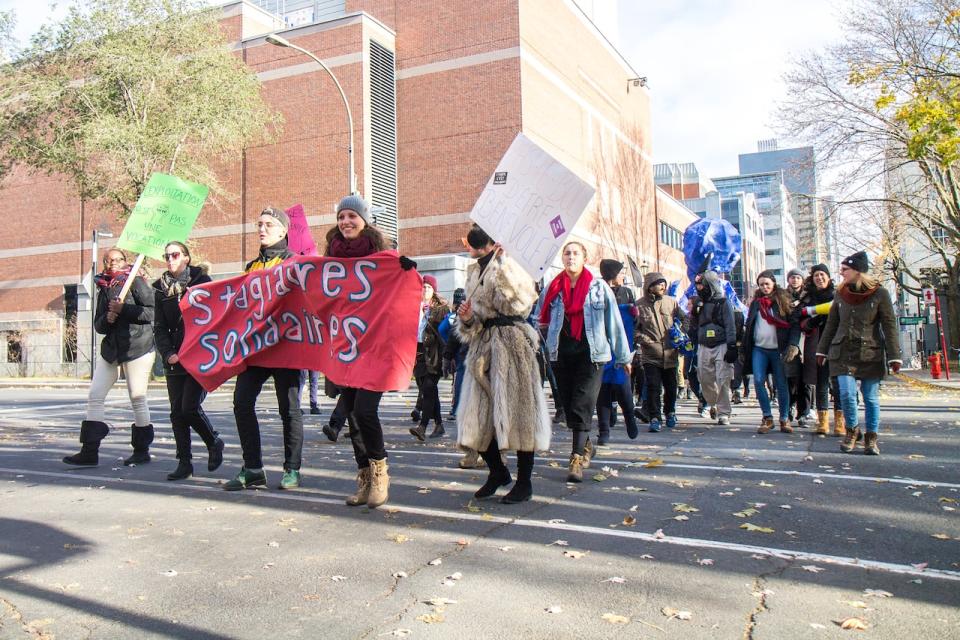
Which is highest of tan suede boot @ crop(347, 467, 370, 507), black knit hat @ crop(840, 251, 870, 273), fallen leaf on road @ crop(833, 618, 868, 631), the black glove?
black knit hat @ crop(840, 251, 870, 273)

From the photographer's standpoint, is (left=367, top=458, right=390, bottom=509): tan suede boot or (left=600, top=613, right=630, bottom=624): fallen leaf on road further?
(left=367, top=458, right=390, bottom=509): tan suede boot

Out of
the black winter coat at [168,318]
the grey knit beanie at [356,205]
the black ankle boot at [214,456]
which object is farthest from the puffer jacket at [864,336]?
the black winter coat at [168,318]

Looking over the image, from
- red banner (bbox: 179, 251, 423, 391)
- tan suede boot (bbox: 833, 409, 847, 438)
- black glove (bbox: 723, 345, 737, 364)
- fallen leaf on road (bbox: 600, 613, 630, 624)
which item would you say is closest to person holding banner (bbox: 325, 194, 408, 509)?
red banner (bbox: 179, 251, 423, 391)

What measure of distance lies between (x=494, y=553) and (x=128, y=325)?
4618 mm

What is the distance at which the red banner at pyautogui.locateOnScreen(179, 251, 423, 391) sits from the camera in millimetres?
5340

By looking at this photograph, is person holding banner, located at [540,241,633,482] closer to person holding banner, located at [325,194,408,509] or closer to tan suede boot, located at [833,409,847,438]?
person holding banner, located at [325,194,408,509]

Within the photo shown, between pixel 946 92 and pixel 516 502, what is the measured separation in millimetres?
15090

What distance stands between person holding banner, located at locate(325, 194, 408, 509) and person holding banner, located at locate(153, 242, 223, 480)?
167 cm

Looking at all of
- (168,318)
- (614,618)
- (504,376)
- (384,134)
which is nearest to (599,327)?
(504,376)

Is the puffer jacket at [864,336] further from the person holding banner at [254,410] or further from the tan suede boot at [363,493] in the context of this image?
the person holding banner at [254,410]

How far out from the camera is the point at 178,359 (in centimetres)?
634

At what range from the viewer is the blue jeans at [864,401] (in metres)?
7.48

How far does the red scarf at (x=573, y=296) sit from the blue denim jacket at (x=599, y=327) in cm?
4

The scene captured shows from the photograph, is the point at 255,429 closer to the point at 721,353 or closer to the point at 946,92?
the point at 721,353
